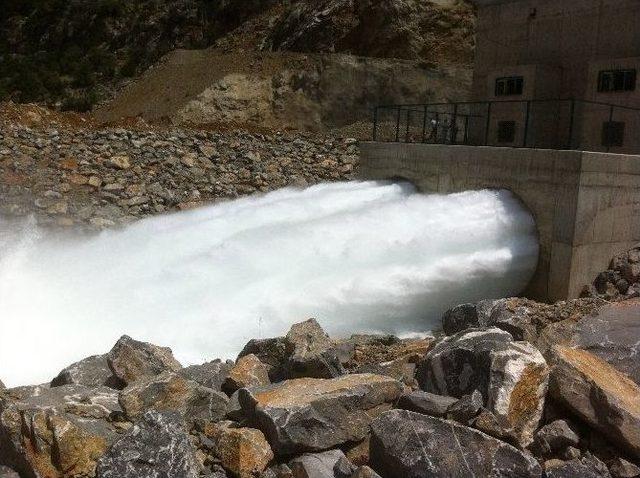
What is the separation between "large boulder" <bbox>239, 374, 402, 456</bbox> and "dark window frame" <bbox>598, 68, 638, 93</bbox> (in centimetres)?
1136

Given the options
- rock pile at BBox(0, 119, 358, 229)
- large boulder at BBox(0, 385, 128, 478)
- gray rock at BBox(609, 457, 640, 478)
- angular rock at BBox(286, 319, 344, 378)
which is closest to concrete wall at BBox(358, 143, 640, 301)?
angular rock at BBox(286, 319, 344, 378)

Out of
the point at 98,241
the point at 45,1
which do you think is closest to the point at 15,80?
the point at 45,1

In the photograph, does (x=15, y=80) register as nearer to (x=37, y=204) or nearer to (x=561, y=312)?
(x=37, y=204)

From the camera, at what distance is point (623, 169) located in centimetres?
1096

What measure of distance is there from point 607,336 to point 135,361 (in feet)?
16.6

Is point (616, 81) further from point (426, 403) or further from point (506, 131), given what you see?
point (426, 403)

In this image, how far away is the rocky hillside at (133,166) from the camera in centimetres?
1576

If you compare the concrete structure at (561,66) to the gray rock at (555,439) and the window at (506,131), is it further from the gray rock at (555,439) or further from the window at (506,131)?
the gray rock at (555,439)

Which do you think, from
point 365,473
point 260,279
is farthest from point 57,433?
point 260,279

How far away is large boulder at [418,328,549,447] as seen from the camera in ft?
16.4

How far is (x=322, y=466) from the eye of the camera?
4625 mm

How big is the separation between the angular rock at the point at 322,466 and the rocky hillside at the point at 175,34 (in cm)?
2629

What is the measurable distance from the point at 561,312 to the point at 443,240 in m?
3.09

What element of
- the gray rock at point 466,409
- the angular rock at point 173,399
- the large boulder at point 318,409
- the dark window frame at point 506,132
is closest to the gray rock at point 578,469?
the gray rock at point 466,409
